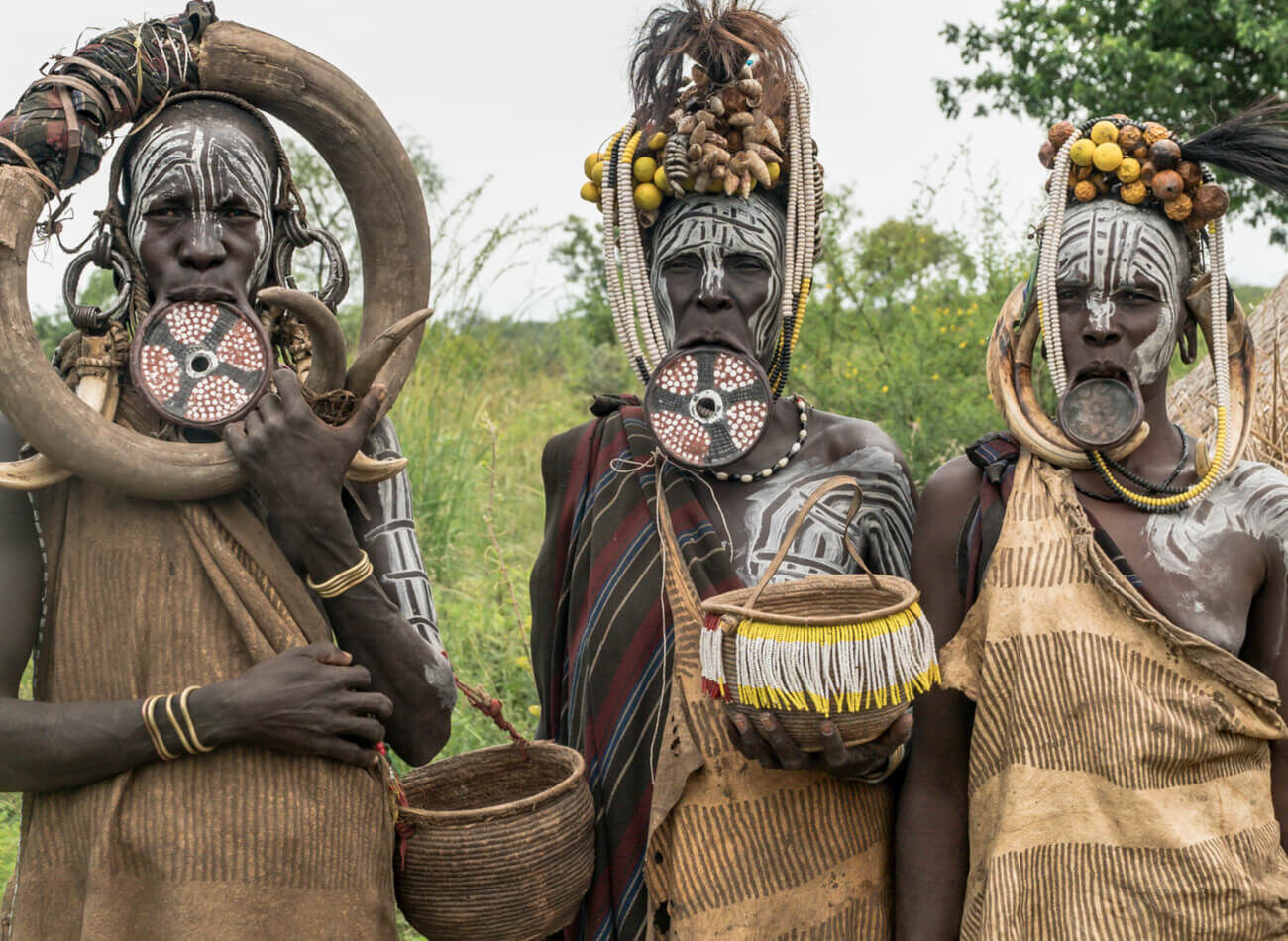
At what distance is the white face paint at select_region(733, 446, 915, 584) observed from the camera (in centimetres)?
255

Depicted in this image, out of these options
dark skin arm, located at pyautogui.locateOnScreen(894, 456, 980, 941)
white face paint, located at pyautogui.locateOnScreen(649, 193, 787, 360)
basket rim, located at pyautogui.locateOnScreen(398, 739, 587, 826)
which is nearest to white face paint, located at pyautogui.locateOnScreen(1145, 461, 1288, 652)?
dark skin arm, located at pyautogui.locateOnScreen(894, 456, 980, 941)

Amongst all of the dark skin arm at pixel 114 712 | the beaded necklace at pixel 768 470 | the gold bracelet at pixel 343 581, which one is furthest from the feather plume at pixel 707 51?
the dark skin arm at pixel 114 712

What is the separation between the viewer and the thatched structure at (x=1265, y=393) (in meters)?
3.83

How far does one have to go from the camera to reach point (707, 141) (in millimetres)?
2582

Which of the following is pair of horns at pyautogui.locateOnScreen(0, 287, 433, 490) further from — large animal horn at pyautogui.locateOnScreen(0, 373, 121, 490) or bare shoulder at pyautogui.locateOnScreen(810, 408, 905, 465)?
bare shoulder at pyautogui.locateOnScreen(810, 408, 905, 465)

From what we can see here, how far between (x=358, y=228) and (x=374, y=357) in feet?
1.19

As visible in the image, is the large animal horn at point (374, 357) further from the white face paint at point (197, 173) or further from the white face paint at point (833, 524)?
the white face paint at point (833, 524)

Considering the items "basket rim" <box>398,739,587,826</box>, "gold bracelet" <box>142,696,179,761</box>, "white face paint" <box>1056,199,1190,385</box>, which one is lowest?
"basket rim" <box>398,739,587,826</box>

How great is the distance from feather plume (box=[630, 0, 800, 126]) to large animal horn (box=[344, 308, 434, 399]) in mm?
788

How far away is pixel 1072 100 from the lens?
11.6 metres

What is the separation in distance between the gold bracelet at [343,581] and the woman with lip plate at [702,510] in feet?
2.03

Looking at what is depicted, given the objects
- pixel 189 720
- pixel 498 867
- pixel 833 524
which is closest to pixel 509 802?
pixel 498 867

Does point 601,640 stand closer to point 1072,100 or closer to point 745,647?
point 745,647

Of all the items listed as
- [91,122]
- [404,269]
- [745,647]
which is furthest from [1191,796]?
[91,122]
